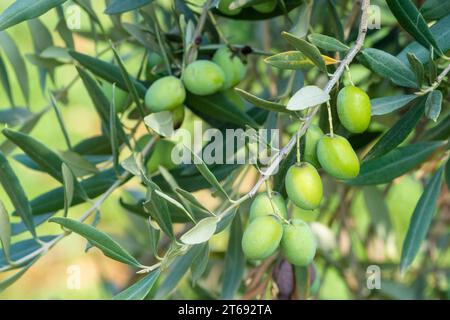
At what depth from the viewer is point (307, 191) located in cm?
68

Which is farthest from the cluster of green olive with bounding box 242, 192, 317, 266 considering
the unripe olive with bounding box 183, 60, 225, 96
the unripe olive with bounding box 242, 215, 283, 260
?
the unripe olive with bounding box 183, 60, 225, 96

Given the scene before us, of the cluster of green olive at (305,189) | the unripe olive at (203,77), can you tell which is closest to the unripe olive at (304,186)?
the cluster of green olive at (305,189)

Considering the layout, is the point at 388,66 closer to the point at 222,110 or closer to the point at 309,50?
the point at 309,50

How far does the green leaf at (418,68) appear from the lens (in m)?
0.73

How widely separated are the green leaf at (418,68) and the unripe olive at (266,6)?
0.23 m

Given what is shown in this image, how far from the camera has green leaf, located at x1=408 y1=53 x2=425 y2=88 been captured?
2.38ft

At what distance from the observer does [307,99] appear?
0.67 meters

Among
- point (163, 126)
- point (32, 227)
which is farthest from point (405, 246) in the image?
point (32, 227)

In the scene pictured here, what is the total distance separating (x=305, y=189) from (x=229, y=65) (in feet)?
0.99

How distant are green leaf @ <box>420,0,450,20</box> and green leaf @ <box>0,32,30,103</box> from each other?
2.10 feet

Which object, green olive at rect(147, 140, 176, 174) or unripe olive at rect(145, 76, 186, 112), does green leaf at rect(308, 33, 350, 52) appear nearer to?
unripe olive at rect(145, 76, 186, 112)

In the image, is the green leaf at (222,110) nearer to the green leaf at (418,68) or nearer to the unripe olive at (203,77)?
the unripe olive at (203,77)
